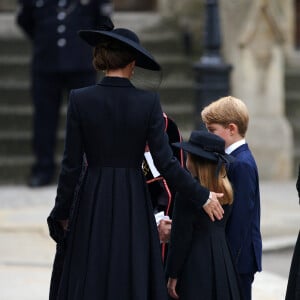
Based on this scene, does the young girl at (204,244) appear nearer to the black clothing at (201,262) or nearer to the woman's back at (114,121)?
the black clothing at (201,262)

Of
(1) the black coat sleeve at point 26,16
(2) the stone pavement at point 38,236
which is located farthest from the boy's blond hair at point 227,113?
(1) the black coat sleeve at point 26,16

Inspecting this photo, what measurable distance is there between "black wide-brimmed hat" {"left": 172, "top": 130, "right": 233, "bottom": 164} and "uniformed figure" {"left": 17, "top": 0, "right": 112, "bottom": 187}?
5.82 meters

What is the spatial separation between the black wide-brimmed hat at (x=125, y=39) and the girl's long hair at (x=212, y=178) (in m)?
0.49

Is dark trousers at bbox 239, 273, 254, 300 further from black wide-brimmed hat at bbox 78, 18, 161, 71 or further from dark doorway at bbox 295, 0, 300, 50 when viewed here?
dark doorway at bbox 295, 0, 300, 50

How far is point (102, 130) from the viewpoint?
5586 mm

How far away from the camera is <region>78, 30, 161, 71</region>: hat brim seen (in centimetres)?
551

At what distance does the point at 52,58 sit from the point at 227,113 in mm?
5942

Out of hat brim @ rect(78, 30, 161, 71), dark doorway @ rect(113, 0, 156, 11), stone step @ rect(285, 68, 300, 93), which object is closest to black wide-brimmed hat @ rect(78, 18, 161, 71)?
hat brim @ rect(78, 30, 161, 71)

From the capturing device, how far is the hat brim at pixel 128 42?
551cm

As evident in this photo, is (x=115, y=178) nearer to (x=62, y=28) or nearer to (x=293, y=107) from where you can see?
(x=62, y=28)

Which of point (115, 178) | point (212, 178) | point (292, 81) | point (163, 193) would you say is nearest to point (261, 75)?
point (292, 81)

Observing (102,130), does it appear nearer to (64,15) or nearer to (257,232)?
(257,232)

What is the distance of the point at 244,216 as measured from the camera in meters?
5.77

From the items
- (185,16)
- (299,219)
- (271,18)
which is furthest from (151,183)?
(185,16)
